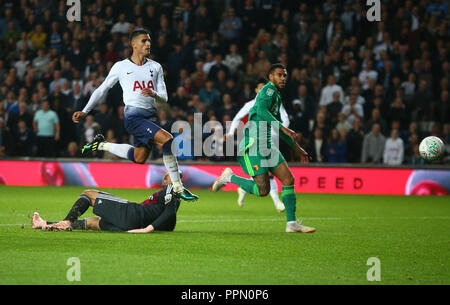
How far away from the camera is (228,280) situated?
22.8 feet

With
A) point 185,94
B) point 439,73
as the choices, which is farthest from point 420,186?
point 185,94

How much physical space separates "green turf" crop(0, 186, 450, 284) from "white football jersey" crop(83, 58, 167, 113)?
183cm

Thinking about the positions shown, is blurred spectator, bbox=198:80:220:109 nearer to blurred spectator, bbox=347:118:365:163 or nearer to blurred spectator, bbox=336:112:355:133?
blurred spectator, bbox=336:112:355:133

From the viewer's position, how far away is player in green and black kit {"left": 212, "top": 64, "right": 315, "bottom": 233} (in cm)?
1064

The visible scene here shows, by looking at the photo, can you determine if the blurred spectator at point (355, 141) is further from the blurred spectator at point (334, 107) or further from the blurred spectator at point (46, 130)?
the blurred spectator at point (46, 130)

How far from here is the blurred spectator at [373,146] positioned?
19.3 m

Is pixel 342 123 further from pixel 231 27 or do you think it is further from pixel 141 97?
pixel 141 97

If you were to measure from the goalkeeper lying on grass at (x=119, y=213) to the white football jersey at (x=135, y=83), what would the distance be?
125 cm

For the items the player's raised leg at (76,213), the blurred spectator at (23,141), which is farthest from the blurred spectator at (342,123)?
the player's raised leg at (76,213)

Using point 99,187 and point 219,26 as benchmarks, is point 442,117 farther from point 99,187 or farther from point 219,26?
point 99,187

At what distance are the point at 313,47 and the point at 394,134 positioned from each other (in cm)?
363

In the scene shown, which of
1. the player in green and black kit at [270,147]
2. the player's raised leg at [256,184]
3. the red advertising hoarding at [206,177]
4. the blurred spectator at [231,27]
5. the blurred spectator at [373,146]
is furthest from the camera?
the blurred spectator at [231,27]

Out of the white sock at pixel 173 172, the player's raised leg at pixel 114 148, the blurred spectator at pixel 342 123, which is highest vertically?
the blurred spectator at pixel 342 123

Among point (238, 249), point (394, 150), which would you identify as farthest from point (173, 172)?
point (394, 150)
